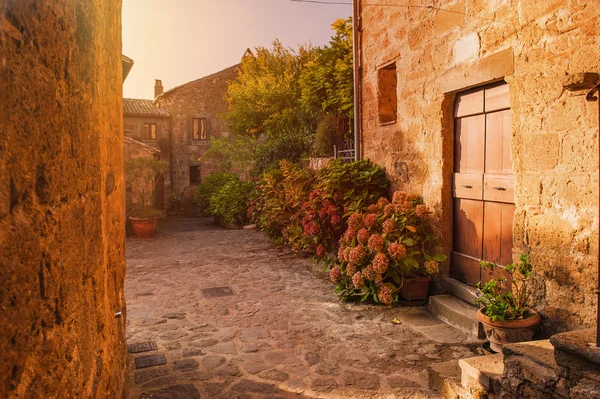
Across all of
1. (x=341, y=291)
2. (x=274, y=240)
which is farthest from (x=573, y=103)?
(x=274, y=240)

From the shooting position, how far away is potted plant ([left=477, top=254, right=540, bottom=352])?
3727mm

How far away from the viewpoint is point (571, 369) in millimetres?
2562

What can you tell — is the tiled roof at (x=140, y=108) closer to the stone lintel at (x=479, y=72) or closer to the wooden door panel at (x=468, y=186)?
the stone lintel at (x=479, y=72)

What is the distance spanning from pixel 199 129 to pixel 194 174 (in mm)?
2264

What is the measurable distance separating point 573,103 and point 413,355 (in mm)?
2380

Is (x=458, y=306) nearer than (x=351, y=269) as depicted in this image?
Yes

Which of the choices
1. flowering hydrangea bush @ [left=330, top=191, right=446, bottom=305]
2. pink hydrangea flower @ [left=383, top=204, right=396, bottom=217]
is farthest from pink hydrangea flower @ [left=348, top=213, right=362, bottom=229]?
pink hydrangea flower @ [left=383, top=204, right=396, bottom=217]

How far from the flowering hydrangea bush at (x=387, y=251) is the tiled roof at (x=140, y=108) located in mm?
18939

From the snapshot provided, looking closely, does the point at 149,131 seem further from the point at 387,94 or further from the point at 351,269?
the point at 351,269

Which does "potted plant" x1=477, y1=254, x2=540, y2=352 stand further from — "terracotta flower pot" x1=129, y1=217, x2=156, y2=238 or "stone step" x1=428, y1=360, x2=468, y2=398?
"terracotta flower pot" x1=129, y1=217, x2=156, y2=238

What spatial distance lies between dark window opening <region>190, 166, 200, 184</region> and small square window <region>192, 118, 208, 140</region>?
149cm

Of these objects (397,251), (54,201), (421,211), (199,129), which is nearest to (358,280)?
(397,251)

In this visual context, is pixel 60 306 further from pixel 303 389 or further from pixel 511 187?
pixel 511 187

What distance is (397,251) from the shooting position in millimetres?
5141
